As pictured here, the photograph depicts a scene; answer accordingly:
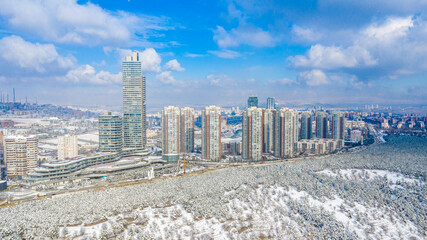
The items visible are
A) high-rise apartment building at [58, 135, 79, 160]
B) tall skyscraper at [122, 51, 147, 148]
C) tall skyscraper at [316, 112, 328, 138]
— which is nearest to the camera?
high-rise apartment building at [58, 135, 79, 160]

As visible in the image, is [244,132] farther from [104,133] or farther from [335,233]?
[335,233]

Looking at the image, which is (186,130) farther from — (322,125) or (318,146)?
(322,125)

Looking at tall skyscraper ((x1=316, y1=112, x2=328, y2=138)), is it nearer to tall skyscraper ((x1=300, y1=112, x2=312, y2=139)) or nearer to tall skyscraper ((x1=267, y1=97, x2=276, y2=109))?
tall skyscraper ((x1=300, y1=112, x2=312, y2=139))

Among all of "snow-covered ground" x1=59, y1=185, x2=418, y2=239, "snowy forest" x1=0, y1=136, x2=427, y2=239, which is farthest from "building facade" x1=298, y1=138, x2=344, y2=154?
"snow-covered ground" x1=59, y1=185, x2=418, y2=239

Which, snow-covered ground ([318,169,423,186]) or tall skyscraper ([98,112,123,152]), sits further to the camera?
tall skyscraper ([98,112,123,152])

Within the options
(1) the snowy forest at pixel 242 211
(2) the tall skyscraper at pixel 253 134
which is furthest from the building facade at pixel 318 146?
(1) the snowy forest at pixel 242 211

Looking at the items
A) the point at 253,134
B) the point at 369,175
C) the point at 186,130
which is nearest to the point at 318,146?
the point at 253,134
